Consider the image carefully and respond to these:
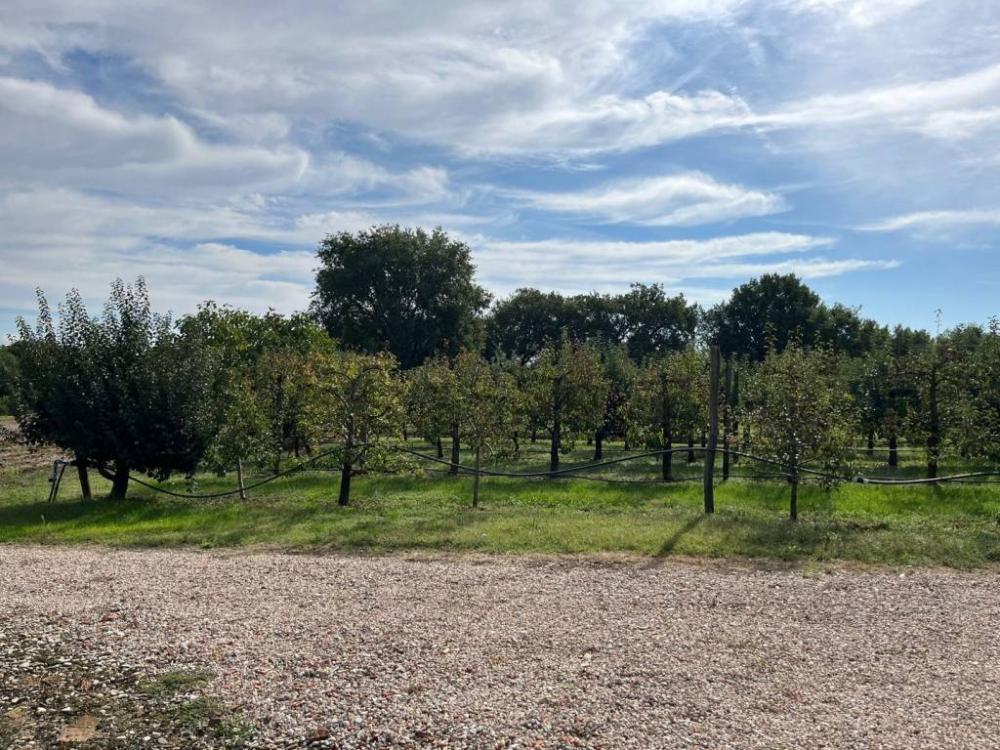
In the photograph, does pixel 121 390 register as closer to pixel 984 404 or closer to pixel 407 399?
pixel 407 399

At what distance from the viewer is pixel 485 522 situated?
38.1ft

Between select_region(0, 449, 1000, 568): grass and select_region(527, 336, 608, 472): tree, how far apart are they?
4005 millimetres

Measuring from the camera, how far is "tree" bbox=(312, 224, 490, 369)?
48.2m

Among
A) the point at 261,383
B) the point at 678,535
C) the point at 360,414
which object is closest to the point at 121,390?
the point at 360,414

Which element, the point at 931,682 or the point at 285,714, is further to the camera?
the point at 931,682

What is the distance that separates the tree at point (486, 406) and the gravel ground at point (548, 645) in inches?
287

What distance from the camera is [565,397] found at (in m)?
20.9

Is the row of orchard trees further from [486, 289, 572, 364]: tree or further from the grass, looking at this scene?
[486, 289, 572, 364]: tree

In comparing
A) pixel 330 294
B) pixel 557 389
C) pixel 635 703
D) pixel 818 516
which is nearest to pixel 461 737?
pixel 635 703

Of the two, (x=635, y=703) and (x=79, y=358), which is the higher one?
(x=79, y=358)

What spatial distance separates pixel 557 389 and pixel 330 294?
102 feet

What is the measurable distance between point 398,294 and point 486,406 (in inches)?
1268

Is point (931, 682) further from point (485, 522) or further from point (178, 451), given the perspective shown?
point (178, 451)

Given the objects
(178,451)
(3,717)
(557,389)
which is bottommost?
(3,717)
